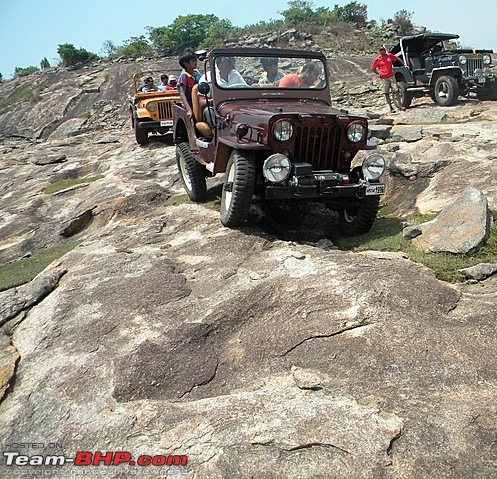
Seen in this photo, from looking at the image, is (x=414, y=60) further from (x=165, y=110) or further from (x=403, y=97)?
(x=165, y=110)

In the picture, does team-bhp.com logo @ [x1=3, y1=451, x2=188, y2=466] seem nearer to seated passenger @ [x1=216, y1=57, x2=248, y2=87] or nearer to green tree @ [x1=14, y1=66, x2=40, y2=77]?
seated passenger @ [x1=216, y1=57, x2=248, y2=87]

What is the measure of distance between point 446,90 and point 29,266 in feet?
35.7

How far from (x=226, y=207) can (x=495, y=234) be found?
266 cm

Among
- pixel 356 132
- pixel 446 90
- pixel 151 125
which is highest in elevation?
pixel 356 132

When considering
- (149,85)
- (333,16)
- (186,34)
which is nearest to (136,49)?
(186,34)

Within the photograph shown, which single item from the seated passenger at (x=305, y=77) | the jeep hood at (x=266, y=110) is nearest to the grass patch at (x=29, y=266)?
the jeep hood at (x=266, y=110)

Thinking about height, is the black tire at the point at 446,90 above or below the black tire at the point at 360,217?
above

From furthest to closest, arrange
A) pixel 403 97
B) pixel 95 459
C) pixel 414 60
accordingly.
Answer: pixel 414 60
pixel 403 97
pixel 95 459

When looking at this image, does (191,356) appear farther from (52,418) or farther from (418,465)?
(418,465)

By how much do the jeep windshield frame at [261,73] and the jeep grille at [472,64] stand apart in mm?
8196

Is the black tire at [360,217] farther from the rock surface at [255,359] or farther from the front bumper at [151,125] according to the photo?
the front bumper at [151,125]

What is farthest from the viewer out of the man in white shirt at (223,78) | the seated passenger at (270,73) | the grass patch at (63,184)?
the grass patch at (63,184)

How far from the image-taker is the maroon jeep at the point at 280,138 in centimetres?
487

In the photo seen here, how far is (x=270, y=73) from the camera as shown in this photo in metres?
6.23
